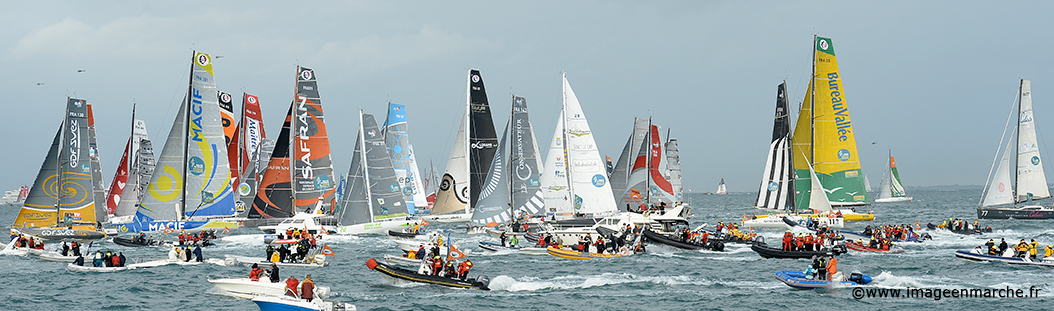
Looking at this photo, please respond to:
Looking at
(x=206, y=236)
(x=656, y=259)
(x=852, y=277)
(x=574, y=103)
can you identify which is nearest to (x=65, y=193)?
(x=206, y=236)

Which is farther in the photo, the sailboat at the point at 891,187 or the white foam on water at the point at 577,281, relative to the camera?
the sailboat at the point at 891,187

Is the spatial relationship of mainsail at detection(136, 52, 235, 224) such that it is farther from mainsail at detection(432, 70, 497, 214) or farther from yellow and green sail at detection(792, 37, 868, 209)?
yellow and green sail at detection(792, 37, 868, 209)

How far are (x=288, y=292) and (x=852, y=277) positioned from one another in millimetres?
19465

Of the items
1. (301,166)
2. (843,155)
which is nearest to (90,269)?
(301,166)

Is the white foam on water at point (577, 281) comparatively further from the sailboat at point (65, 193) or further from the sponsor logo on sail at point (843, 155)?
the sponsor logo on sail at point (843, 155)

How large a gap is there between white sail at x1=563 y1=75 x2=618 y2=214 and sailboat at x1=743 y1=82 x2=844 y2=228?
11.7 metres

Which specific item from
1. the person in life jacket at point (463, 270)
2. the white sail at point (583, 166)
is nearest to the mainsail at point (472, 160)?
the white sail at point (583, 166)

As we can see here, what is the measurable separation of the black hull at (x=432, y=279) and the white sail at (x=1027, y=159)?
58252 millimetres

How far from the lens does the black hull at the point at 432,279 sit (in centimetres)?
3066

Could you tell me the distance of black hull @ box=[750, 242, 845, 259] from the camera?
1578 inches

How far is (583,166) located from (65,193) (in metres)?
33.5

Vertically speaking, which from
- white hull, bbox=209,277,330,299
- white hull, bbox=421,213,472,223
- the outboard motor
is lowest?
white hull, bbox=209,277,330,299

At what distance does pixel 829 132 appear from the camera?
6538 centimetres

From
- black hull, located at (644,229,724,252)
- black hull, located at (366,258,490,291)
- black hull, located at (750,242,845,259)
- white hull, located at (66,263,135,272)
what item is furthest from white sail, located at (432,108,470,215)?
black hull, located at (366,258,490,291)
